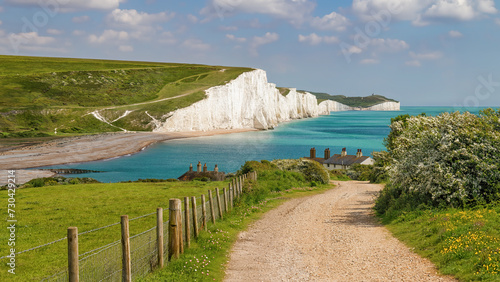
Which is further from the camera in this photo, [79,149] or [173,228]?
[79,149]

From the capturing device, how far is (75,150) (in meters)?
92.4

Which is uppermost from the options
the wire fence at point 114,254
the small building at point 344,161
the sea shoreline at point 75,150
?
the wire fence at point 114,254

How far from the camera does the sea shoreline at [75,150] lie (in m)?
72.5

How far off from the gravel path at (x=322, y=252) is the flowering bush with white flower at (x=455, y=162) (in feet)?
10.1

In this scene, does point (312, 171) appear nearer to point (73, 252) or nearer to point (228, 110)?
Result: point (73, 252)

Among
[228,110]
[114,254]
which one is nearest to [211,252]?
[114,254]

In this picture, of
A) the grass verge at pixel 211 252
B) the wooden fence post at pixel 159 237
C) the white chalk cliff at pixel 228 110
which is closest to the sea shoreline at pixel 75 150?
the white chalk cliff at pixel 228 110

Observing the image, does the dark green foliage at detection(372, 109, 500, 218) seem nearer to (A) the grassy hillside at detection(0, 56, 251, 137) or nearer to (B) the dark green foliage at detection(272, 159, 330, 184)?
(B) the dark green foliage at detection(272, 159, 330, 184)

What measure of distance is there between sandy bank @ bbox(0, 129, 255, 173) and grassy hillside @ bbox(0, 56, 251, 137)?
427 inches

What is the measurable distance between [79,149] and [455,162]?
8949 centimetres

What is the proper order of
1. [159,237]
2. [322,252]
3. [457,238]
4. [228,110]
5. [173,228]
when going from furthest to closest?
[228,110], [322,252], [457,238], [173,228], [159,237]

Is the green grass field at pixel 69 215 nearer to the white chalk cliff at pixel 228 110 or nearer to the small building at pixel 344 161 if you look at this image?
the small building at pixel 344 161

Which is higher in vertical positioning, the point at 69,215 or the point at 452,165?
the point at 452,165

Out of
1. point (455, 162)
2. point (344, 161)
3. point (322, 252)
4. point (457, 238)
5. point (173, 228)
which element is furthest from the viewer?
point (344, 161)
